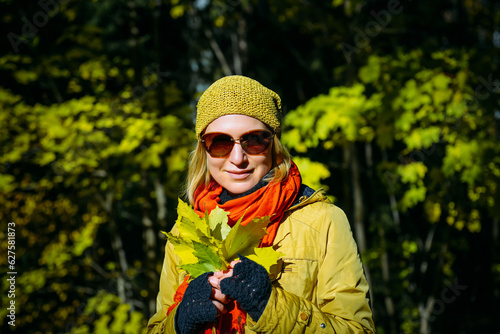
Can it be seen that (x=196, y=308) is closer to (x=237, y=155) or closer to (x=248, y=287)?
(x=248, y=287)

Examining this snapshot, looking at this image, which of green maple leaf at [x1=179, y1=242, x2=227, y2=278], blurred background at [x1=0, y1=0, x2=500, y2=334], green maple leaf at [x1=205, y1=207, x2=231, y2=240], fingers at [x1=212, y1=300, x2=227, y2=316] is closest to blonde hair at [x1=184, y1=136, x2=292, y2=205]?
green maple leaf at [x1=205, y1=207, x2=231, y2=240]

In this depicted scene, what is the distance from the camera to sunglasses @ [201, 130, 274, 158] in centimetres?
139

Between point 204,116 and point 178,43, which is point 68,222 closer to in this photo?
point 204,116

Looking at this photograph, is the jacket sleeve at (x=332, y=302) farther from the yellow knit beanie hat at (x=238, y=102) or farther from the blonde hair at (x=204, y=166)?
the yellow knit beanie hat at (x=238, y=102)

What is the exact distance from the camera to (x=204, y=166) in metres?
1.61

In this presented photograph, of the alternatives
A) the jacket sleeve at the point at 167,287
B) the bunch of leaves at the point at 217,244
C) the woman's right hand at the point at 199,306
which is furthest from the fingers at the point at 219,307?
the jacket sleeve at the point at 167,287

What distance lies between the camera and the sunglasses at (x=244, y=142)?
1.39m

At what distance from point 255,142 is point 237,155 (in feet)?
0.27

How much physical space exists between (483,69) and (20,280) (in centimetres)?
529

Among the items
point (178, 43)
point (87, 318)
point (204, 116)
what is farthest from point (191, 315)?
point (178, 43)

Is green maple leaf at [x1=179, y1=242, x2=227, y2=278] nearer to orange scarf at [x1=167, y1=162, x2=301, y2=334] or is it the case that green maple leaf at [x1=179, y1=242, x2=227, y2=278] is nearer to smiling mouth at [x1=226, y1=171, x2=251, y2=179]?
orange scarf at [x1=167, y1=162, x2=301, y2=334]

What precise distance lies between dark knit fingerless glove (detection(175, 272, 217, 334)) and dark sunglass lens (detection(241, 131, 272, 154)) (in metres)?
0.46

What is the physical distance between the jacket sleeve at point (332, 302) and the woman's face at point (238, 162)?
0.31 m

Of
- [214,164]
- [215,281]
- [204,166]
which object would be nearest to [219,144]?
[214,164]
